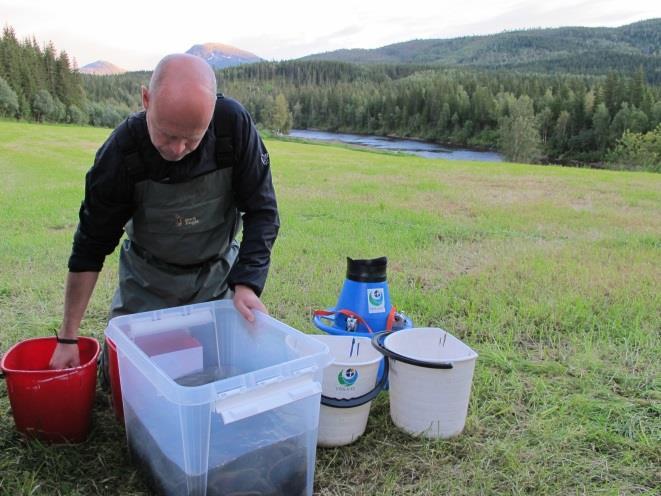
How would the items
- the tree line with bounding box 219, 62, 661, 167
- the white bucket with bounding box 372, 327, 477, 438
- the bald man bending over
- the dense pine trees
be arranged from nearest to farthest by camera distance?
the bald man bending over → the white bucket with bounding box 372, 327, 477, 438 → the dense pine trees → the tree line with bounding box 219, 62, 661, 167

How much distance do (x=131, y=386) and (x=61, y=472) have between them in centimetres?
47

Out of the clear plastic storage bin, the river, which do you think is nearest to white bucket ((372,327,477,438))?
the clear plastic storage bin

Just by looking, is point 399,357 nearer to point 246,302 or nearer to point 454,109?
point 246,302

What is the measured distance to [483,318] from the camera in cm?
398

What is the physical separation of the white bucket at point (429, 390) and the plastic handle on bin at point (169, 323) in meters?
0.80

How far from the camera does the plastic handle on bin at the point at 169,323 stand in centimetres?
242

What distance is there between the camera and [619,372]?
10.4ft

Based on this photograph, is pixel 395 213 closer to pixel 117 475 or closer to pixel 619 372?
pixel 619 372

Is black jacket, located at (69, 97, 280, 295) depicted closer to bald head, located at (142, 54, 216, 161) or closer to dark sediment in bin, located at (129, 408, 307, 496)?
bald head, located at (142, 54, 216, 161)

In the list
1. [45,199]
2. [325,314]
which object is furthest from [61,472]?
[45,199]

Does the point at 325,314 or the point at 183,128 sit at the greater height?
the point at 183,128

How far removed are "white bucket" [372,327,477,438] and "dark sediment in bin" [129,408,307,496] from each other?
2.07 ft

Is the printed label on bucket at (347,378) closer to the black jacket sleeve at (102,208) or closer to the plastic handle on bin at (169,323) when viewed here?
the plastic handle on bin at (169,323)

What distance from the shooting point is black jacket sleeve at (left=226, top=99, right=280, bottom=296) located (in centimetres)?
253
